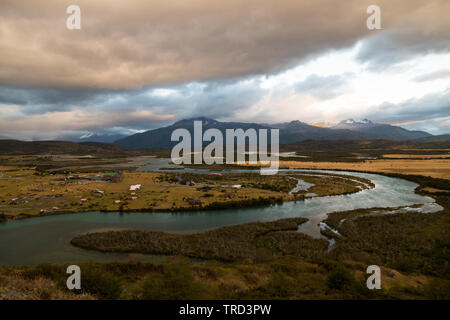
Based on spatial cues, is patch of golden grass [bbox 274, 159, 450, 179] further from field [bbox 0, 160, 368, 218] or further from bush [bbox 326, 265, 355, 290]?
bush [bbox 326, 265, 355, 290]

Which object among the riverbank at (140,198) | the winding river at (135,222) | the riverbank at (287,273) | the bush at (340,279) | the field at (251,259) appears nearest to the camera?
the riverbank at (287,273)

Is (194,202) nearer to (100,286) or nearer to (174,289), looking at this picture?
(100,286)

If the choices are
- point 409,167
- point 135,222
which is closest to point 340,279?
point 135,222

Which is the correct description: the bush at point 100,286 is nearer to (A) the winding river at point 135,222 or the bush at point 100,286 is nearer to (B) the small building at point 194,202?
(A) the winding river at point 135,222

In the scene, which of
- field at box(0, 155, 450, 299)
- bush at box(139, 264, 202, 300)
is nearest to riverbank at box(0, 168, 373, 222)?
field at box(0, 155, 450, 299)

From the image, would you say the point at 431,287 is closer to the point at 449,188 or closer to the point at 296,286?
the point at 296,286

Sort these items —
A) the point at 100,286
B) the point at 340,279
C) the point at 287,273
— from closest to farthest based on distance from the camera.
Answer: the point at 100,286 → the point at 340,279 → the point at 287,273

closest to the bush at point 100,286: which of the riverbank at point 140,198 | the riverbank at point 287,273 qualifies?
the riverbank at point 287,273
